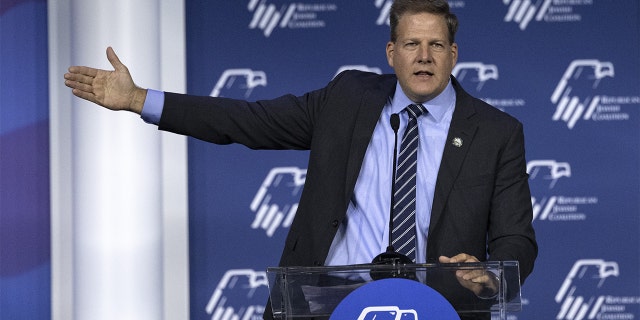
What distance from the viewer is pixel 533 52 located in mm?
5793

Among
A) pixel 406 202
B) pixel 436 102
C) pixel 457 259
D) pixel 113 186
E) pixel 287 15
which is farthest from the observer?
pixel 287 15

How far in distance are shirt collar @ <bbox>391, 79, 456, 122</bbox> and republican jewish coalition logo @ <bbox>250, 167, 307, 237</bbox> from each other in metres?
2.33

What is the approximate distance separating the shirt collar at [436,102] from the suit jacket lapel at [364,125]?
32mm

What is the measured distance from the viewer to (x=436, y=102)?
11.2 feet

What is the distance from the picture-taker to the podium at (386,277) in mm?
2637

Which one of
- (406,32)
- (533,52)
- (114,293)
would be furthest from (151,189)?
(406,32)

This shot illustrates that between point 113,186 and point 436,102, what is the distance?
2382 mm

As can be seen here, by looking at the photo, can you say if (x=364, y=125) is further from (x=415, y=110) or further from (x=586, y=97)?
(x=586, y=97)

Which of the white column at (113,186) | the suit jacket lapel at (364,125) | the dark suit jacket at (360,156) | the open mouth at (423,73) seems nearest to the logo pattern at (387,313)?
the dark suit jacket at (360,156)

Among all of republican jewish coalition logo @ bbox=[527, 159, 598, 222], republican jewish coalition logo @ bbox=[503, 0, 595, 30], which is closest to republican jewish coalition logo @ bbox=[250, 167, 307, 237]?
republican jewish coalition logo @ bbox=[527, 159, 598, 222]

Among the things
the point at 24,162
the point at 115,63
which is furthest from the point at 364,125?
the point at 24,162

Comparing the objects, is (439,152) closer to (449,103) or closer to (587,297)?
(449,103)

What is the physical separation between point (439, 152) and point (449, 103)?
0.19 meters

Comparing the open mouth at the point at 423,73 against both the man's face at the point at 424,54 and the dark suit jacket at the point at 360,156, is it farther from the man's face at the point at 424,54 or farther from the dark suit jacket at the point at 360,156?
the dark suit jacket at the point at 360,156
